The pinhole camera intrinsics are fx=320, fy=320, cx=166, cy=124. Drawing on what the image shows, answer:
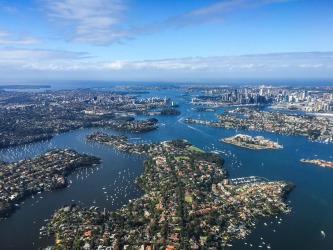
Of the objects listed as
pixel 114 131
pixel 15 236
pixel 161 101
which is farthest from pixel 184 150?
pixel 161 101

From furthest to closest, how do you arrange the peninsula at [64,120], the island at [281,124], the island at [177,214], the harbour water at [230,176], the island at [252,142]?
the island at [281,124]
the peninsula at [64,120]
the island at [252,142]
the harbour water at [230,176]
the island at [177,214]

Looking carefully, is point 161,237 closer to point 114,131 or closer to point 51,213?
point 51,213

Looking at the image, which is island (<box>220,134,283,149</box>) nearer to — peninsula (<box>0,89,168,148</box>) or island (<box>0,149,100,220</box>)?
peninsula (<box>0,89,168,148</box>)

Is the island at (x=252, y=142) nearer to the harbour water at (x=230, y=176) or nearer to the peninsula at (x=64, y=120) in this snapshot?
the harbour water at (x=230, y=176)

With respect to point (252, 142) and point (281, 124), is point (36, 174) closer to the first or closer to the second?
point (252, 142)

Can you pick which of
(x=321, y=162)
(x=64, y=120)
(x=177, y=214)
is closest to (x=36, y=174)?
(x=177, y=214)

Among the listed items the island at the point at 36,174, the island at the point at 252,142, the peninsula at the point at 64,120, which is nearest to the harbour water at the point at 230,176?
the island at the point at 36,174
